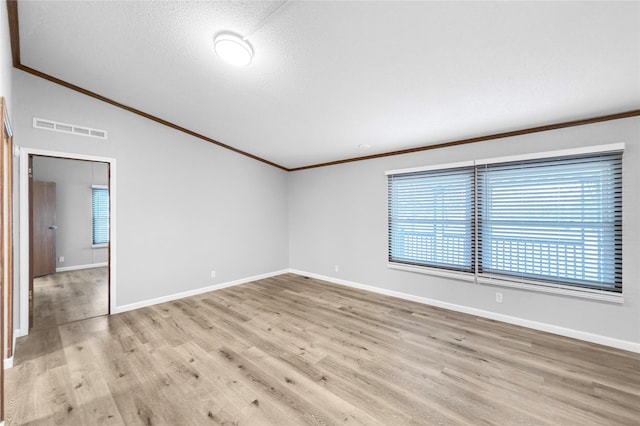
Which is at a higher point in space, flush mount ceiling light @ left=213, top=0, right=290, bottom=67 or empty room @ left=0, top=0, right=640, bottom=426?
flush mount ceiling light @ left=213, top=0, right=290, bottom=67

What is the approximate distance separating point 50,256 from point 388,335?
7.36 meters

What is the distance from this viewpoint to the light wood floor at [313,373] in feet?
6.08

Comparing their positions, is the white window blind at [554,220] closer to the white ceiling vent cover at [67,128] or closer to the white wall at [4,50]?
the white wall at [4,50]

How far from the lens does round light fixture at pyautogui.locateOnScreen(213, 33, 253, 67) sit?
7.30 feet

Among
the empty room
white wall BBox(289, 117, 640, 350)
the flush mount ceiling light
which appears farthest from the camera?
white wall BBox(289, 117, 640, 350)

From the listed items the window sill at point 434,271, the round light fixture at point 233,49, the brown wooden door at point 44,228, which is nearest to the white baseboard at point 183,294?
the window sill at point 434,271

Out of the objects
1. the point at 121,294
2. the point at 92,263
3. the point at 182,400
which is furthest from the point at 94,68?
the point at 92,263

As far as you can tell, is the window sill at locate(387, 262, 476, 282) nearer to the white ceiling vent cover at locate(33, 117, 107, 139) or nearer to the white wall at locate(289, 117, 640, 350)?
the white wall at locate(289, 117, 640, 350)

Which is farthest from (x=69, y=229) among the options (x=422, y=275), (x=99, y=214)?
(x=422, y=275)

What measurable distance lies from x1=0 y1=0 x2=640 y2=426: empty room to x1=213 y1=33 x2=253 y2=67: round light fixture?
2 centimetres

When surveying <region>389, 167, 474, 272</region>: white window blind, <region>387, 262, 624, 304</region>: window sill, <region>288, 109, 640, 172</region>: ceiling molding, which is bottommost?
<region>387, 262, 624, 304</region>: window sill

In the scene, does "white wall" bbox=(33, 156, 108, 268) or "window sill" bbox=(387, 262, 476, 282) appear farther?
"white wall" bbox=(33, 156, 108, 268)

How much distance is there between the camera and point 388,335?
10.0ft

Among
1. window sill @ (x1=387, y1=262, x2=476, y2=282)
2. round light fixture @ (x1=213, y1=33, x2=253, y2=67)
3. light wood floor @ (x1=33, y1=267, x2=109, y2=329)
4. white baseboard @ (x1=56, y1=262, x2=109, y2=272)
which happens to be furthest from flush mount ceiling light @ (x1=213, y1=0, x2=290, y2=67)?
white baseboard @ (x1=56, y1=262, x2=109, y2=272)
